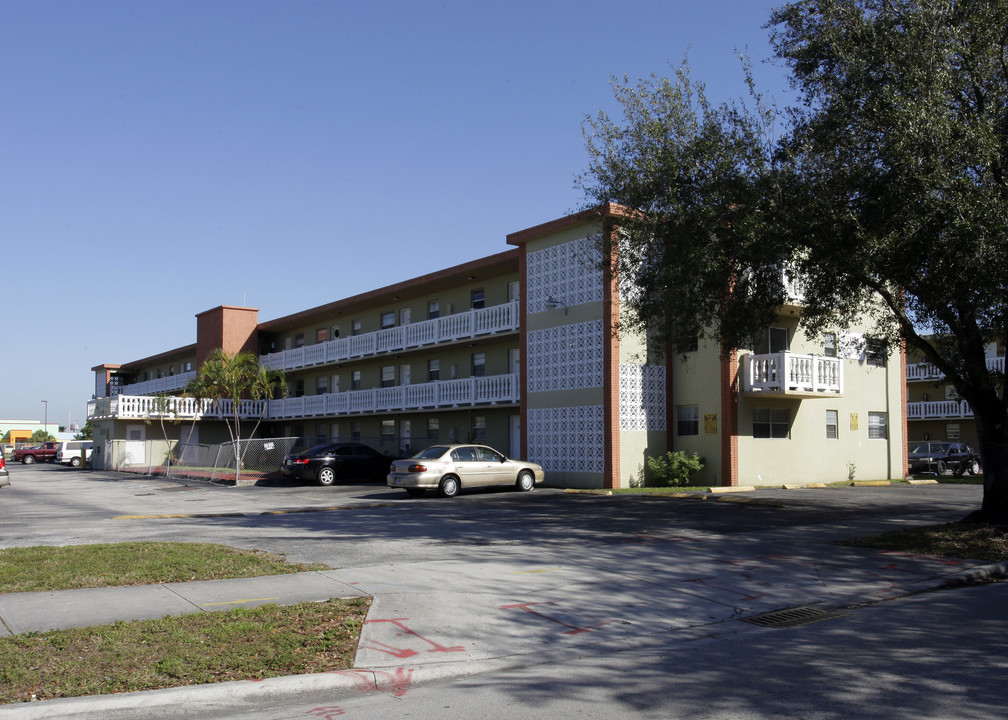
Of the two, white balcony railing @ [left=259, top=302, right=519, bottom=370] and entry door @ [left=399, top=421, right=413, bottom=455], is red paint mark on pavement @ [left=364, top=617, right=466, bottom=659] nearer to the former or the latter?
white balcony railing @ [left=259, top=302, right=519, bottom=370]

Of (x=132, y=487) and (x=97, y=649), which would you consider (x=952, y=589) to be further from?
(x=132, y=487)

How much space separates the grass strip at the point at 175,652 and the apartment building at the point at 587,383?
39.5 feet

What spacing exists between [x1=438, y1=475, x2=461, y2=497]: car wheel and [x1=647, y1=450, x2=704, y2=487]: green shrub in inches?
258

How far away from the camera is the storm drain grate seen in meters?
8.87

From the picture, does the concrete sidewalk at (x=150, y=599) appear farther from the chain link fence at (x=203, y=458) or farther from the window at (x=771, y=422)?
the chain link fence at (x=203, y=458)

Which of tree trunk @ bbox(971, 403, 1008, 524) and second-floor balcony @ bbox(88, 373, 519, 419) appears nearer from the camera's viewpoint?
tree trunk @ bbox(971, 403, 1008, 524)

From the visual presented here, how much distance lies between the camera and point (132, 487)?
29.3m

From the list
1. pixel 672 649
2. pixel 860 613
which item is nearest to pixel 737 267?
pixel 860 613

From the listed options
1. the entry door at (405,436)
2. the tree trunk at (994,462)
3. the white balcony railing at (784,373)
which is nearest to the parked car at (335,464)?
the entry door at (405,436)

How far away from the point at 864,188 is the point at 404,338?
23691mm

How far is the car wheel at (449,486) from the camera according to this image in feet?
74.0

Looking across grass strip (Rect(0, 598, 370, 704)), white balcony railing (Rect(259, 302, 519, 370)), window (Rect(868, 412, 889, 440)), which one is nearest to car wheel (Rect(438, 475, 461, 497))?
white balcony railing (Rect(259, 302, 519, 370))

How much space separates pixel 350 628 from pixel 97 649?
7.04 feet

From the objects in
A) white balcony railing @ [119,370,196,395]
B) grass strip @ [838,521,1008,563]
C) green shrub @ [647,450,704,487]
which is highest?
white balcony railing @ [119,370,196,395]
